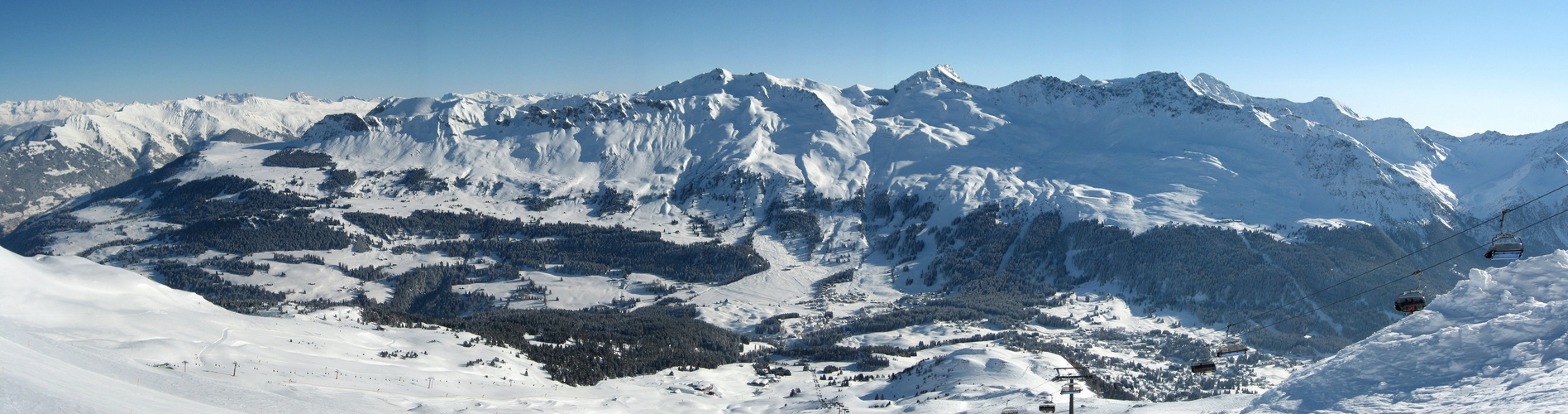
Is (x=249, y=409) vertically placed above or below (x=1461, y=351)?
below

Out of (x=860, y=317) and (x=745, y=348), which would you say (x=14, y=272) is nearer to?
(x=745, y=348)

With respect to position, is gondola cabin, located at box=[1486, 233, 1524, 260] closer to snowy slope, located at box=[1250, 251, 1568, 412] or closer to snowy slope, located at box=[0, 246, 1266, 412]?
snowy slope, located at box=[1250, 251, 1568, 412]

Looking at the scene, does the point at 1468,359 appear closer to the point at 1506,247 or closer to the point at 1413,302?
the point at 1506,247

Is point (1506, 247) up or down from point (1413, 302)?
up


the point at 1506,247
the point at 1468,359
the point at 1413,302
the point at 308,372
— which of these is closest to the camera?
the point at 1468,359

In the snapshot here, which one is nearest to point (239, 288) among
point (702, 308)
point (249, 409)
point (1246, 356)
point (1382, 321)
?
point (702, 308)

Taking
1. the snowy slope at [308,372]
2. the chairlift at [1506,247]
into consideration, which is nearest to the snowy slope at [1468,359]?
the chairlift at [1506,247]

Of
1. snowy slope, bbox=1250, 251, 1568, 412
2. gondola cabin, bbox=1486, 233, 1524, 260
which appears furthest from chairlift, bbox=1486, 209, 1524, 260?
snowy slope, bbox=1250, 251, 1568, 412

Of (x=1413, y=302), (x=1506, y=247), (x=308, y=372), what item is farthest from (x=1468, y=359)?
(x=308, y=372)

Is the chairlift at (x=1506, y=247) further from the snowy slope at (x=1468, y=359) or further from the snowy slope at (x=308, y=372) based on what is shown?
the snowy slope at (x=308, y=372)

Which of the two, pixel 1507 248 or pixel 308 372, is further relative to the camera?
pixel 308 372
